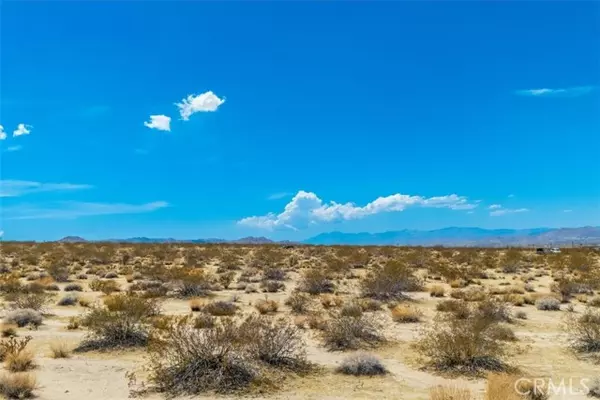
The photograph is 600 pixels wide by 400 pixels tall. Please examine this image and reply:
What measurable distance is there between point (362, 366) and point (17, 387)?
673 cm

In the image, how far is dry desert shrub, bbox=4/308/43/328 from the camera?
1586 centimetres

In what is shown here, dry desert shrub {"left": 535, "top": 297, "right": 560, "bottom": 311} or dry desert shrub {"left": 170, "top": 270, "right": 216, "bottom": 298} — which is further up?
dry desert shrub {"left": 170, "top": 270, "right": 216, "bottom": 298}

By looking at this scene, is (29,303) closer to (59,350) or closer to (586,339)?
(59,350)

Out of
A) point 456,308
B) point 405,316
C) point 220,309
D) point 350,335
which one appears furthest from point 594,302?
point 220,309

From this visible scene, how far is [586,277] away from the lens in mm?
28922

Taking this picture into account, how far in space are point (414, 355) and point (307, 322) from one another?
432cm

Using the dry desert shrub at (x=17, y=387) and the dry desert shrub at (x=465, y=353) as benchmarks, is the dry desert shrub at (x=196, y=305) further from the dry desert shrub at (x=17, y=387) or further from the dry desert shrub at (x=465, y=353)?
Result: the dry desert shrub at (x=465, y=353)

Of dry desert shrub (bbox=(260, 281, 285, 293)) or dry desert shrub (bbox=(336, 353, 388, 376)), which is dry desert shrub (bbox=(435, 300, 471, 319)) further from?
dry desert shrub (bbox=(260, 281, 285, 293))

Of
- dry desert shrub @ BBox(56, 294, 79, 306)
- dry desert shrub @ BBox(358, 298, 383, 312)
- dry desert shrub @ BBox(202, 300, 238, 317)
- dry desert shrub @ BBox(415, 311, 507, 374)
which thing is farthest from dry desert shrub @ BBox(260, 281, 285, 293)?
dry desert shrub @ BBox(415, 311, 507, 374)

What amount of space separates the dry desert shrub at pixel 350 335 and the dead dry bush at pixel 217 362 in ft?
7.10

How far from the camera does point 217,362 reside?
33.7 feet

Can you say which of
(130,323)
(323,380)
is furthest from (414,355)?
(130,323)

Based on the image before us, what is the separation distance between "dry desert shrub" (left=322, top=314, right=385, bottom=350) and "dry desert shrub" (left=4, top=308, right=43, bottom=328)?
906cm

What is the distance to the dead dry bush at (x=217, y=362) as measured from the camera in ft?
32.4
